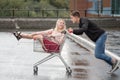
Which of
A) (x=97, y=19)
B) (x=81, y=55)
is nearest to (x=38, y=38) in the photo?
(x=81, y=55)

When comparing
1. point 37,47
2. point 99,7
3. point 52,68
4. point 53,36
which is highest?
point 53,36

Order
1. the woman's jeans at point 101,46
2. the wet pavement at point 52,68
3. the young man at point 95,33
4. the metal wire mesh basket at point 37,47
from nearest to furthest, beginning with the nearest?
the wet pavement at point 52,68
the young man at point 95,33
the woman's jeans at point 101,46
the metal wire mesh basket at point 37,47

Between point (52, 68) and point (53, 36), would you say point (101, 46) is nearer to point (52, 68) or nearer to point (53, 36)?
point (53, 36)

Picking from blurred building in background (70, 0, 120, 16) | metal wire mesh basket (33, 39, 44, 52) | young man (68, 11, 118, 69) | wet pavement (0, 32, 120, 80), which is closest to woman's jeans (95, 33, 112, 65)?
young man (68, 11, 118, 69)

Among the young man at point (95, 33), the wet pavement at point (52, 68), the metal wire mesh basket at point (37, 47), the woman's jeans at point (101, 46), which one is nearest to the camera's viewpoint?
the wet pavement at point (52, 68)

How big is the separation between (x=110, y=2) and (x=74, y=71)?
44617 mm

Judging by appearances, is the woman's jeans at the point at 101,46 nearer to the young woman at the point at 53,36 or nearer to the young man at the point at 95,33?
the young man at the point at 95,33

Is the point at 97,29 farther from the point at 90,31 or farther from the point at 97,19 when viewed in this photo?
the point at 97,19

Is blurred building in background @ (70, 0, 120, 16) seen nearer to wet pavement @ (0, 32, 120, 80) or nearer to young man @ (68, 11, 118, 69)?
wet pavement @ (0, 32, 120, 80)

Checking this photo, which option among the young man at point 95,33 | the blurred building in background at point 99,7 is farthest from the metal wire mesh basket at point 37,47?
the blurred building in background at point 99,7

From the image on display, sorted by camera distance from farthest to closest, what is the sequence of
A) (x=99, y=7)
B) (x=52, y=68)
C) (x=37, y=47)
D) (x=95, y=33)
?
1. (x=99, y=7)
2. (x=52, y=68)
3. (x=37, y=47)
4. (x=95, y=33)

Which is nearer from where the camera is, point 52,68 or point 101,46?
point 101,46

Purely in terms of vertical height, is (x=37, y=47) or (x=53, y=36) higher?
(x=53, y=36)

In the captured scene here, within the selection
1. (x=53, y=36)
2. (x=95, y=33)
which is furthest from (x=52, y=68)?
(x=95, y=33)
